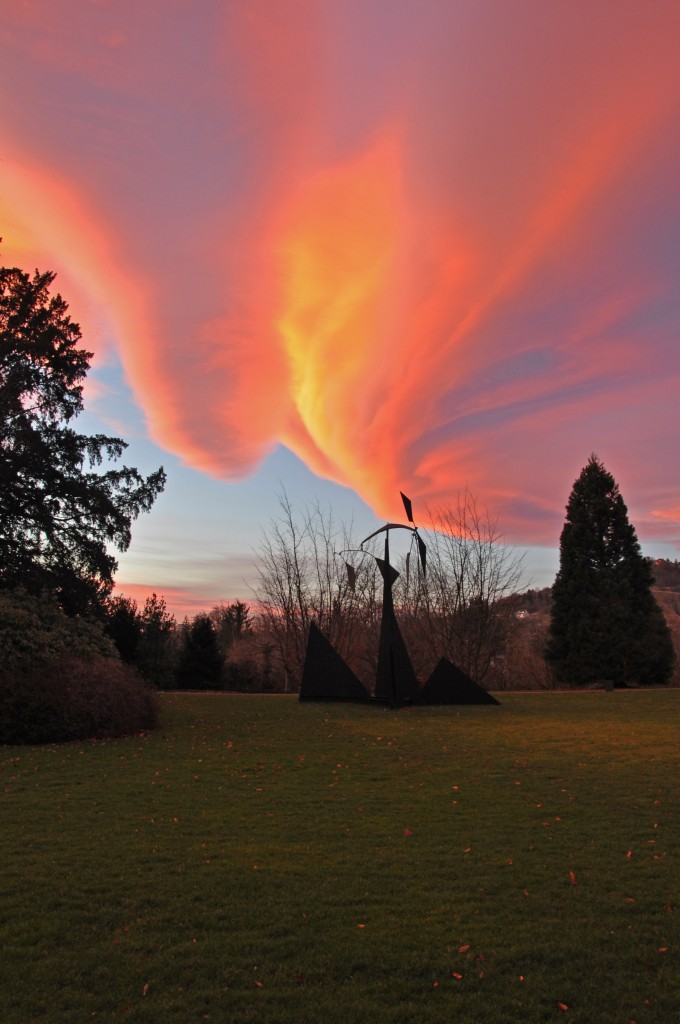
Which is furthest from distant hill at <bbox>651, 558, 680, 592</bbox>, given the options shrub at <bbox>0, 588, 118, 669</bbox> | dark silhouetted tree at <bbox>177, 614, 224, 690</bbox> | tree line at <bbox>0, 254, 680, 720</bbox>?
shrub at <bbox>0, 588, 118, 669</bbox>

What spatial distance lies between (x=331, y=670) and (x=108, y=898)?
14.1 m

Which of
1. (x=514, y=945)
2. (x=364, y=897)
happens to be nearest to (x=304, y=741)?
(x=364, y=897)

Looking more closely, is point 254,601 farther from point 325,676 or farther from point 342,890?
point 342,890

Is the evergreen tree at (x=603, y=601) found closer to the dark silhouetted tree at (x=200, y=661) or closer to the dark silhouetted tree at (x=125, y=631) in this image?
the dark silhouetted tree at (x=200, y=661)

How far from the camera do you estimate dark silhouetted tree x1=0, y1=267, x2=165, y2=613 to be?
1767cm

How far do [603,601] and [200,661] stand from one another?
17.7m

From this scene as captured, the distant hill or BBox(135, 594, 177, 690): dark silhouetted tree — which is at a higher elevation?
the distant hill

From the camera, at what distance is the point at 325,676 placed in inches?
722

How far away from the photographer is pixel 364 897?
4461mm

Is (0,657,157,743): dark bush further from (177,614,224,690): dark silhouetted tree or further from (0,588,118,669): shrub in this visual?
(177,614,224,690): dark silhouetted tree

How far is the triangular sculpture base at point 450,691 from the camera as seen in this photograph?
1703cm

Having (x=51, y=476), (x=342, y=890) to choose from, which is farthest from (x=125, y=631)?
(x=342, y=890)

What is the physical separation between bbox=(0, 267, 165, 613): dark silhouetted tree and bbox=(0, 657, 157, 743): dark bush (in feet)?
18.0

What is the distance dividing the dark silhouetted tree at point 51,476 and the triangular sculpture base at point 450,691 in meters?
10.0
